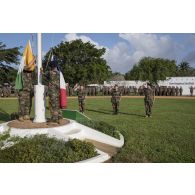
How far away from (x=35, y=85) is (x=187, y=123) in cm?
726

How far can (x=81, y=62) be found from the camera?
4691 centimetres

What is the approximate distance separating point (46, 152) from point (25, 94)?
3.52 metres

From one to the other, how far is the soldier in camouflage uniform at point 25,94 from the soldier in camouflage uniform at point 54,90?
811 mm

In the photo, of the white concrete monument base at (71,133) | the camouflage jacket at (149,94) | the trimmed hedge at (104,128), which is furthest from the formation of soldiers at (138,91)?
the white concrete monument base at (71,133)

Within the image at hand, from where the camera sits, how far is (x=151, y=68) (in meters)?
62.1

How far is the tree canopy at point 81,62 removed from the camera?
44.1m

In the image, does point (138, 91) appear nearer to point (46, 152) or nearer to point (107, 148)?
point (107, 148)

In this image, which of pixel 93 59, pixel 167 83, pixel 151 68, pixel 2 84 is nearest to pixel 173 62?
pixel 151 68

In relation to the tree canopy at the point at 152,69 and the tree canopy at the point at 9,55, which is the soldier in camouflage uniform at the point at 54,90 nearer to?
the tree canopy at the point at 9,55

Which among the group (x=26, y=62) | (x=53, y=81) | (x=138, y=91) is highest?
(x=26, y=62)

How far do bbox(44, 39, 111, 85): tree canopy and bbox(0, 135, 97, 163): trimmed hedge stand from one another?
36486mm

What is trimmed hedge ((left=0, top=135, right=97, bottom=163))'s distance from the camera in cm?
679

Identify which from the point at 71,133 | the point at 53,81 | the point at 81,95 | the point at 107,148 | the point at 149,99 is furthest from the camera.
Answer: the point at 81,95

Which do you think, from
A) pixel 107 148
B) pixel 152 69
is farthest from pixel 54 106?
pixel 152 69
